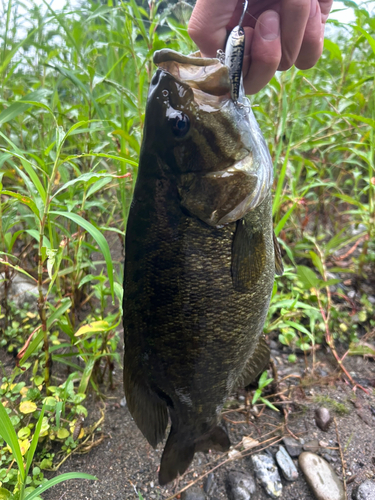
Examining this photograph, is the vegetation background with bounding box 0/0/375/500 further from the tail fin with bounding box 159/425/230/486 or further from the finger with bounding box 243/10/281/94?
the tail fin with bounding box 159/425/230/486

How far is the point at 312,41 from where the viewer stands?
59.7 inches

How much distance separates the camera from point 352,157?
304cm

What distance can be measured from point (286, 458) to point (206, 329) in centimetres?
101

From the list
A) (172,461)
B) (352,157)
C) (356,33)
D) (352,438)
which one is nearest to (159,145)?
(172,461)

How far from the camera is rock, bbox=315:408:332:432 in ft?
5.80

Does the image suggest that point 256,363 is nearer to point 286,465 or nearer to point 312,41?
Result: point 286,465

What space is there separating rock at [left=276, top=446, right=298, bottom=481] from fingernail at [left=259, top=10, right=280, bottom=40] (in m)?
1.96

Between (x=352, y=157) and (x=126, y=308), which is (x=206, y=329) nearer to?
(x=126, y=308)

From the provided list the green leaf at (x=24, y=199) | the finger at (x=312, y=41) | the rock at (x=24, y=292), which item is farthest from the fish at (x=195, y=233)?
the rock at (x=24, y=292)

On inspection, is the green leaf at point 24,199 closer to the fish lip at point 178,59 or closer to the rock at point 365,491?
the fish lip at point 178,59

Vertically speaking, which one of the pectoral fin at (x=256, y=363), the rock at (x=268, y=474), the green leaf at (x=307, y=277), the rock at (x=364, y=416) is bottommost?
the rock at (x=268, y=474)

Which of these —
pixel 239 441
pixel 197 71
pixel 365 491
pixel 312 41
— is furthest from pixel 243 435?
pixel 312 41

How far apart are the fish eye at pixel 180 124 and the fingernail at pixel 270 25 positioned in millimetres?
575

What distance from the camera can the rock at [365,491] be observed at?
1442 mm
